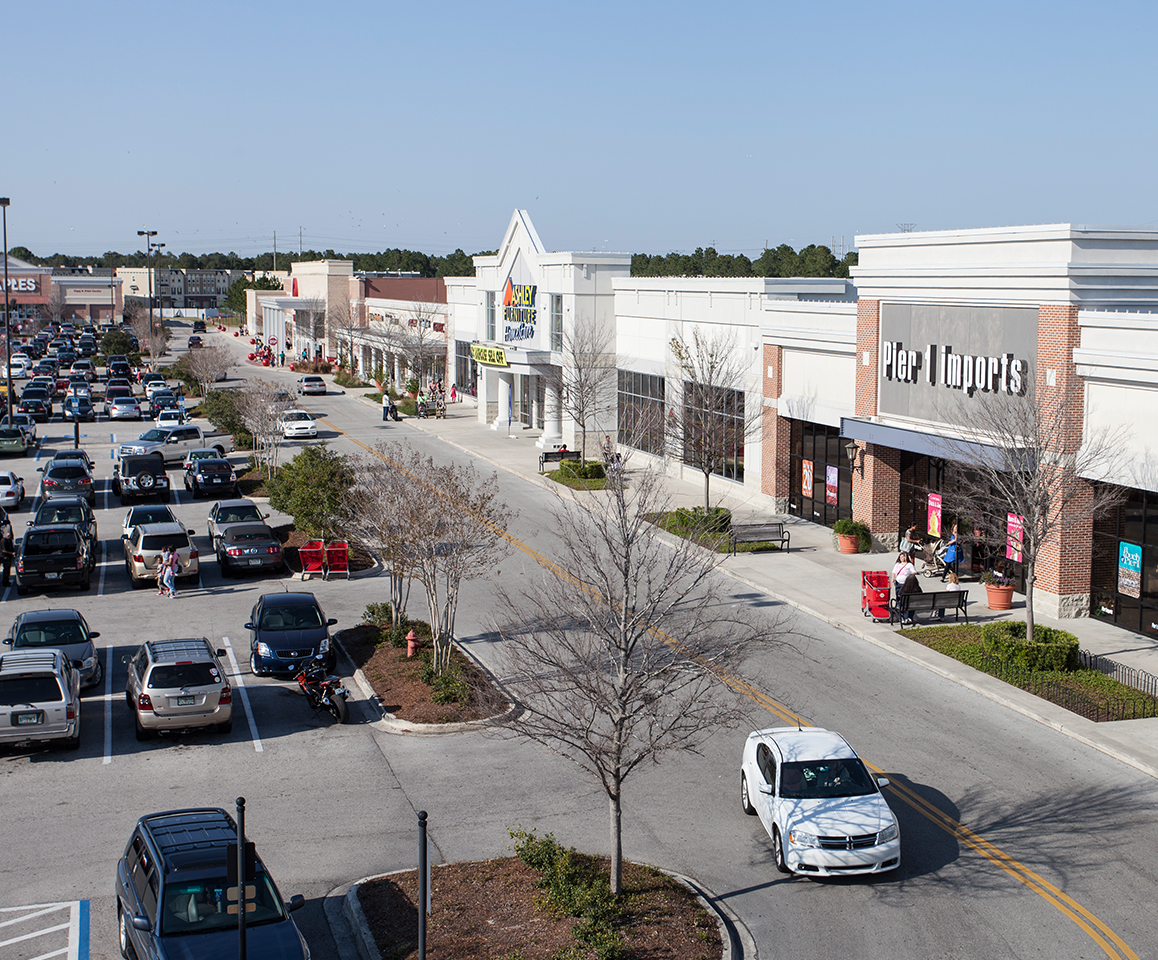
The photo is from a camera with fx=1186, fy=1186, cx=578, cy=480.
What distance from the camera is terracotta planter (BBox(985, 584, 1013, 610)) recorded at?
27328 millimetres

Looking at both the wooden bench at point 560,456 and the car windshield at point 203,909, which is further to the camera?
the wooden bench at point 560,456

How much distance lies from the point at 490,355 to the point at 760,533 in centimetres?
2820

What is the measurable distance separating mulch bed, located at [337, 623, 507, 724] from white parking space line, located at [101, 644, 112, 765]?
462cm

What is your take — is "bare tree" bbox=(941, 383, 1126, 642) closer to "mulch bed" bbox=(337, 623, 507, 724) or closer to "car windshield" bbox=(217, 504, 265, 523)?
"mulch bed" bbox=(337, 623, 507, 724)

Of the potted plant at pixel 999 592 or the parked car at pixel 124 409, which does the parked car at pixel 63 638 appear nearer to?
the potted plant at pixel 999 592

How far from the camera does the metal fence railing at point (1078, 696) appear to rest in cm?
2025

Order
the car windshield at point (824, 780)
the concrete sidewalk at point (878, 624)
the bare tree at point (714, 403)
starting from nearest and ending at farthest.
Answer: the car windshield at point (824, 780) → the concrete sidewalk at point (878, 624) → the bare tree at point (714, 403)

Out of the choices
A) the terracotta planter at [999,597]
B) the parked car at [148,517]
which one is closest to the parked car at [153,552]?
the parked car at [148,517]

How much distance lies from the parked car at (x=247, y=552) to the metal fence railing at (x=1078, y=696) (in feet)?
62.0

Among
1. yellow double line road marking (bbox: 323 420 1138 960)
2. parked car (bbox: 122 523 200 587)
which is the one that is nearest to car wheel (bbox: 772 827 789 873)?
yellow double line road marking (bbox: 323 420 1138 960)

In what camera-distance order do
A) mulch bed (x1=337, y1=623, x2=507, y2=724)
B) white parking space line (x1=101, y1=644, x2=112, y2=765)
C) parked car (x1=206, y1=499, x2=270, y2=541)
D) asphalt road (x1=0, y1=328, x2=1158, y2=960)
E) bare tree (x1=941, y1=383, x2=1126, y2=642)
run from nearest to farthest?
1. asphalt road (x1=0, y1=328, x2=1158, y2=960)
2. white parking space line (x1=101, y1=644, x2=112, y2=765)
3. mulch bed (x1=337, y1=623, x2=507, y2=724)
4. bare tree (x1=941, y1=383, x2=1126, y2=642)
5. parked car (x1=206, y1=499, x2=270, y2=541)

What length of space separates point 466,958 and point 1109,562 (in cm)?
1885

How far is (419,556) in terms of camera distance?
22031mm

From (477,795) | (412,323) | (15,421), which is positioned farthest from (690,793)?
(412,323)
